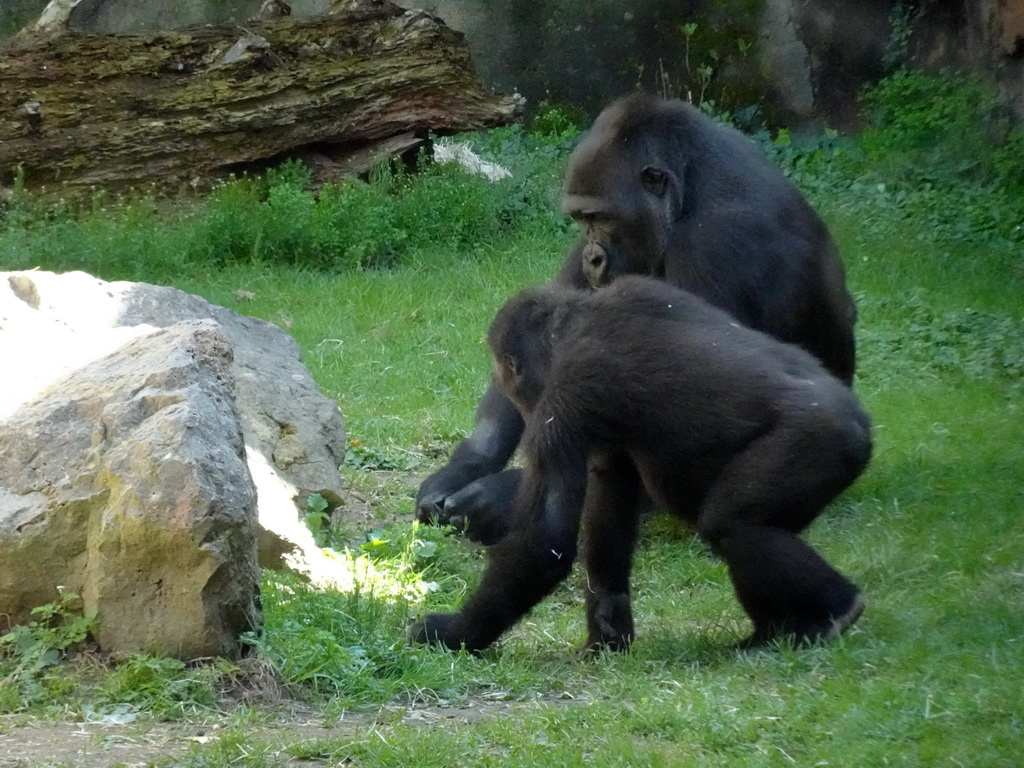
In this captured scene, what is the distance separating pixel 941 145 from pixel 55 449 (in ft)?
31.4

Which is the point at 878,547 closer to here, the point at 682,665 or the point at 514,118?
the point at 682,665

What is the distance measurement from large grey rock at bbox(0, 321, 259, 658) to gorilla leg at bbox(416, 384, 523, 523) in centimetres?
161

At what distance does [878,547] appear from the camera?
17.0 feet

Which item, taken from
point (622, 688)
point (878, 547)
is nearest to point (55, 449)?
point (622, 688)

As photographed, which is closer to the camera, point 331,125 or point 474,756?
point 474,756

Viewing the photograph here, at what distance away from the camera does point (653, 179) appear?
5480 millimetres

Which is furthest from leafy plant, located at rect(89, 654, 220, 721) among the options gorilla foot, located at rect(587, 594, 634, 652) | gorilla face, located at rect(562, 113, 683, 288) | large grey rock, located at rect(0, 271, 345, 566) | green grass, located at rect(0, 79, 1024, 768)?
gorilla face, located at rect(562, 113, 683, 288)

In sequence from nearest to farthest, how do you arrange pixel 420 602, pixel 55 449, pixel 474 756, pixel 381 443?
pixel 474 756 → pixel 55 449 → pixel 420 602 → pixel 381 443

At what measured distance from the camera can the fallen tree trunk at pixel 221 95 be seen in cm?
1052

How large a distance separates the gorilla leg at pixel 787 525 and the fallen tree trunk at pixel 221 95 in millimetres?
7368

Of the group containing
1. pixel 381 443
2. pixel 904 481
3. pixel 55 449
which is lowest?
pixel 381 443

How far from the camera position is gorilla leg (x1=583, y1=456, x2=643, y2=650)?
433 centimetres

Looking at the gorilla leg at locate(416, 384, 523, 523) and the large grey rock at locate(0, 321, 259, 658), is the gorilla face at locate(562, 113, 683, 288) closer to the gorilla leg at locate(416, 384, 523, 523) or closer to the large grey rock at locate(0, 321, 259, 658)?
the gorilla leg at locate(416, 384, 523, 523)

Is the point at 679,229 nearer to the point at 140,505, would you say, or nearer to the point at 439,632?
the point at 439,632
